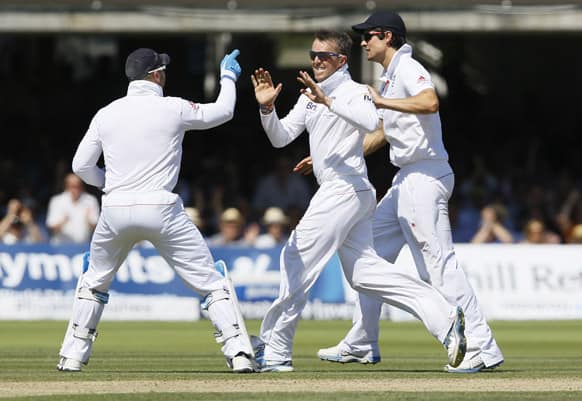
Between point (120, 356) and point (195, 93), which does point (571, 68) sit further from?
point (120, 356)

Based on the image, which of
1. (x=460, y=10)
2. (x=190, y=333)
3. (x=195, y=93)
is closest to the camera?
(x=190, y=333)

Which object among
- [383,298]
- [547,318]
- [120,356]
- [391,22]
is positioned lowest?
[547,318]

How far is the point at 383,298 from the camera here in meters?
9.65

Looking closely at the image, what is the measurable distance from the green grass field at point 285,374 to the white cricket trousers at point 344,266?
1.14 ft

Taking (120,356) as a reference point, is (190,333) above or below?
below

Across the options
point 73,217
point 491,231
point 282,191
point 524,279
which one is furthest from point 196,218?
point 524,279

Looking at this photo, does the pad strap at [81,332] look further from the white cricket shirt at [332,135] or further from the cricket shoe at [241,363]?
the white cricket shirt at [332,135]

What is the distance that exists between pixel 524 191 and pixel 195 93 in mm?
7551

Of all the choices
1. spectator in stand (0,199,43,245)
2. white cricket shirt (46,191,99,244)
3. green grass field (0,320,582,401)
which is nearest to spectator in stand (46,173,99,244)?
white cricket shirt (46,191,99,244)

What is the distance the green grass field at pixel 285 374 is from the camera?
805 cm

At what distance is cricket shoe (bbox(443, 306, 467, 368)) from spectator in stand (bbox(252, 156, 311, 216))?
1154 centimetres

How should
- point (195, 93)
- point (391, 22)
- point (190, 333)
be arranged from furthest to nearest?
1. point (195, 93)
2. point (190, 333)
3. point (391, 22)

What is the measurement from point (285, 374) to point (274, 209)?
369 inches

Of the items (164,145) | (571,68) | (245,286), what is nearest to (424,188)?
(164,145)
